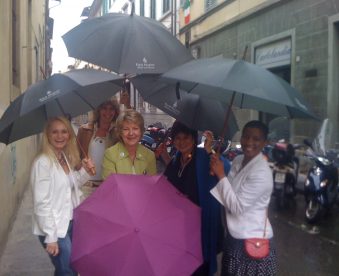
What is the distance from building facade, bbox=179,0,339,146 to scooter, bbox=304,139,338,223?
1.70 m

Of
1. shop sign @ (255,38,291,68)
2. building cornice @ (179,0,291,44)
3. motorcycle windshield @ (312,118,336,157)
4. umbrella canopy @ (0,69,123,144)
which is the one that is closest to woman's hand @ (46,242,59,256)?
umbrella canopy @ (0,69,123,144)

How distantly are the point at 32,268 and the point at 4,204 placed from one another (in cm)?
91

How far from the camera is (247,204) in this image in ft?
9.52

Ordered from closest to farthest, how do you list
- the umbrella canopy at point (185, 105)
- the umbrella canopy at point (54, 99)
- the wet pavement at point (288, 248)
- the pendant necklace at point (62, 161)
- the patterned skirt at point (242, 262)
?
1. the patterned skirt at point (242, 262)
2. the umbrella canopy at point (54, 99)
3. the pendant necklace at point (62, 161)
4. the umbrella canopy at point (185, 105)
5. the wet pavement at point (288, 248)

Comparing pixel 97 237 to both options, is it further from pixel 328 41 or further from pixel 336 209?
pixel 328 41

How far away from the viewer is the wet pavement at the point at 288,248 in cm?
520

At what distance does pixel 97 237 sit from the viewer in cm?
280

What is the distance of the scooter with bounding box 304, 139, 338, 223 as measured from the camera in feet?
24.2

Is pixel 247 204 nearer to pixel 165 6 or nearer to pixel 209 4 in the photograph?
pixel 209 4

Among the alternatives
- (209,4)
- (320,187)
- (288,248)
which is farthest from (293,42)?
(288,248)

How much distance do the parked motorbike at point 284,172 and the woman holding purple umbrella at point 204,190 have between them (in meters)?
5.54

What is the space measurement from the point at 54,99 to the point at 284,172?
6035mm

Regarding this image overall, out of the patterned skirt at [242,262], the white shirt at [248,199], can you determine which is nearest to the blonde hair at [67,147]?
the white shirt at [248,199]

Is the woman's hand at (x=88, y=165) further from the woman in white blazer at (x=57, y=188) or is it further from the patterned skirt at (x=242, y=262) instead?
the patterned skirt at (x=242, y=262)
